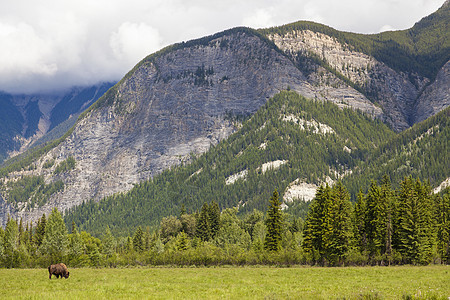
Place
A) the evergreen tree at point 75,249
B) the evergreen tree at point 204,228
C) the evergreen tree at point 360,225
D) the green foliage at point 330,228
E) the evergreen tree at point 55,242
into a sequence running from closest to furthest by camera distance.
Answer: the green foliage at point 330,228
the evergreen tree at point 360,225
the evergreen tree at point 75,249
the evergreen tree at point 55,242
the evergreen tree at point 204,228

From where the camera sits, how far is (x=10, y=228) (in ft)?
458

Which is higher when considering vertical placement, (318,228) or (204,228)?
(204,228)

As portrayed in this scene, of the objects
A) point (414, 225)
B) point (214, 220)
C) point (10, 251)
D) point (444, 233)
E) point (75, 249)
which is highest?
point (214, 220)

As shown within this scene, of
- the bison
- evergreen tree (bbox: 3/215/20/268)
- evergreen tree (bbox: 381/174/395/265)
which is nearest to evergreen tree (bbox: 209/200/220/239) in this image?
evergreen tree (bbox: 3/215/20/268)

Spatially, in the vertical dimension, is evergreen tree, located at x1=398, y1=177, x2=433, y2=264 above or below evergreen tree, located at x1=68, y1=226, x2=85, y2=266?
above

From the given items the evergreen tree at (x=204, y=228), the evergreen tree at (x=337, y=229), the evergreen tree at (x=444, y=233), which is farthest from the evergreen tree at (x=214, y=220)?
the evergreen tree at (x=444, y=233)

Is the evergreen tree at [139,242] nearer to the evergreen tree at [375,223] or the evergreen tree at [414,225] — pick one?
the evergreen tree at [375,223]

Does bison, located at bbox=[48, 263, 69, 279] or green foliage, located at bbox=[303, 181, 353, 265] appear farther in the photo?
green foliage, located at bbox=[303, 181, 353, 265]

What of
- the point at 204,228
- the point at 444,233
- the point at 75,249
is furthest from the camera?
the point at 204,228

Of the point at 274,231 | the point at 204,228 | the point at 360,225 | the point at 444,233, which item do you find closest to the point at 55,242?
the point at 204,228

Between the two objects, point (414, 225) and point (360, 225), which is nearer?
point (414, 225)

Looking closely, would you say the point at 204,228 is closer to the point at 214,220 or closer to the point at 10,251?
the point at 214,220

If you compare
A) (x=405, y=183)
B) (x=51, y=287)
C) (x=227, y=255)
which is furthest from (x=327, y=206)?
(x=51, y=287)

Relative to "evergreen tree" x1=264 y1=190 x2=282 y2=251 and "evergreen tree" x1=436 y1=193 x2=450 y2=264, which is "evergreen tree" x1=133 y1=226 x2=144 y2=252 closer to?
"evergreen tree" x1=264 y1=190 x2=282 y2=251
